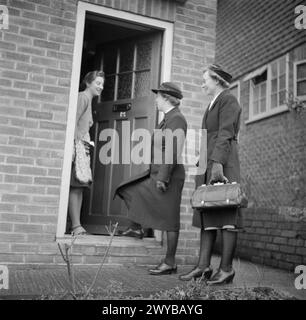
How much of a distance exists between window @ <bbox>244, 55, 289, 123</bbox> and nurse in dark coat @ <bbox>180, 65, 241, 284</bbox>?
3221 mm

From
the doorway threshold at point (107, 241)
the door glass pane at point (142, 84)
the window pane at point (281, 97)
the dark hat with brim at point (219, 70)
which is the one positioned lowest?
the doorway threshold at point (107, 241)

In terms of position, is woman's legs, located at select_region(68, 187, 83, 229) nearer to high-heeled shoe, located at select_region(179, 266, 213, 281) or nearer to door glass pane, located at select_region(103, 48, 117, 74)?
high-heeled shoe, located at select_region(179, 266, 213, 281)

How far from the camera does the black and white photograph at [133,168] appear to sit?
12.0 ft

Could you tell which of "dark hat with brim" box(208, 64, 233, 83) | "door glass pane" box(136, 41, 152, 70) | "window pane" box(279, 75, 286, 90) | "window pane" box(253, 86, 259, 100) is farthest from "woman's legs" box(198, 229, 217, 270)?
"window pane" box(253, 86, 259, 100)

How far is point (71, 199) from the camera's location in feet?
16.0

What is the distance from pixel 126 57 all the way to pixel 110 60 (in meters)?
0.35

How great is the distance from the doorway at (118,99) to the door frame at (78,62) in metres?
0.15

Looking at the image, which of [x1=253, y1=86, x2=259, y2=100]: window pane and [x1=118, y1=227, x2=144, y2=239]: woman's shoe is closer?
[x1=118, y1=227, x2=144, y2=239]: woman's shoe

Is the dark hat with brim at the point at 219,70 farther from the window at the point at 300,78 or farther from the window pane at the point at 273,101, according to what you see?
the window pane at the point at 273,101

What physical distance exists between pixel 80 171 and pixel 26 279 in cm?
150

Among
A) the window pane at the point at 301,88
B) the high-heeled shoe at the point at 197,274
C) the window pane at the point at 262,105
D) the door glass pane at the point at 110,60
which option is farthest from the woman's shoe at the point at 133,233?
the window pane at the point at 262,105

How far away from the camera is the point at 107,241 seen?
469cm

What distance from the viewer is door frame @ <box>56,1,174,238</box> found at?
4.51 m

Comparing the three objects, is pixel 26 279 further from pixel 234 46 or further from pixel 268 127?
pixel 234 46
